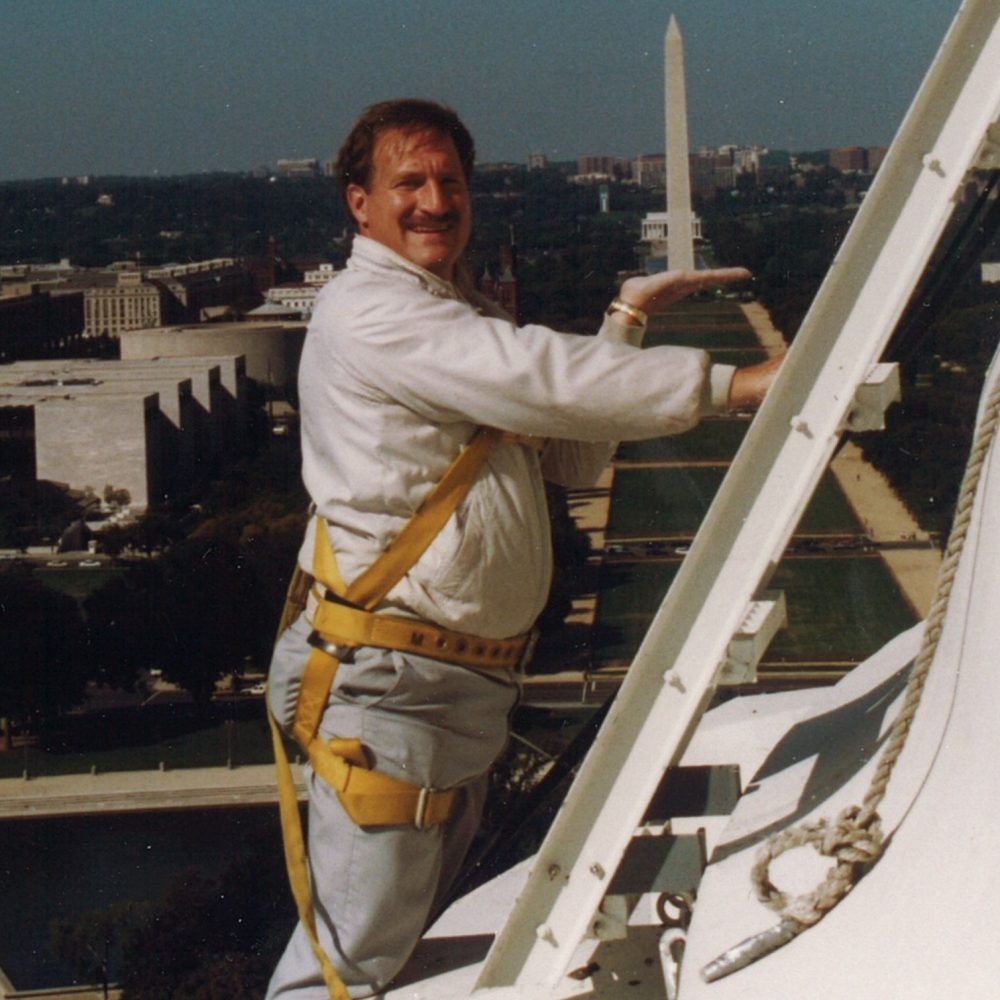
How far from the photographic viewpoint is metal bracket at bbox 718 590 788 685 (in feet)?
6.46

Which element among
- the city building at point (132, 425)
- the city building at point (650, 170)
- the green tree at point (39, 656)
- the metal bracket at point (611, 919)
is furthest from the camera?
the city building at point (132, 425)

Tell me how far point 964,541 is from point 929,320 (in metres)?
0.31

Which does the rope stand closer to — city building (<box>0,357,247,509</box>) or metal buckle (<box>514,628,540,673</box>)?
metal buckle (<box>514,628,540,673</box>)

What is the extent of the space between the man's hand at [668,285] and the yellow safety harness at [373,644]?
0.81ft

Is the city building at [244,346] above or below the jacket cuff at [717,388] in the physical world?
below

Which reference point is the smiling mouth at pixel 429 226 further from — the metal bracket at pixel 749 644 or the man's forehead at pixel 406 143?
the metal bracket at pixel 749 644

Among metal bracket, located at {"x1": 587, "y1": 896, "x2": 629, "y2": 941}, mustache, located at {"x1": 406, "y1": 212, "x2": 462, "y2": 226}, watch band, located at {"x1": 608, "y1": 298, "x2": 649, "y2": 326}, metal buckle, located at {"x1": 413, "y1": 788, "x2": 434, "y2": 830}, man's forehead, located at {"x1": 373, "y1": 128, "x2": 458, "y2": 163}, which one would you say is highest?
man's forehead, located at {"x1": 373, "y1": 128, "x2": 458, "y2": 163}

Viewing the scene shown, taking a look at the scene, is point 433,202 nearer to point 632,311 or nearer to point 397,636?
point 632,311

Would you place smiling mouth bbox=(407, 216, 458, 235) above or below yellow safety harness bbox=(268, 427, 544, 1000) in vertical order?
above

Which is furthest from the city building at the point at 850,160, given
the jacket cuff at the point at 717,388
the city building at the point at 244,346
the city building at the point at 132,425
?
the city building at the point at 244,346

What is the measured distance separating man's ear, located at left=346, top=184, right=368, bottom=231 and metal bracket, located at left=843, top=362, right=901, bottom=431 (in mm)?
821

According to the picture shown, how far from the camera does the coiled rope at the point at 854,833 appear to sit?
6.04 feet

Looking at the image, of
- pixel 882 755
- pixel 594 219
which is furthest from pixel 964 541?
pixel 594 219

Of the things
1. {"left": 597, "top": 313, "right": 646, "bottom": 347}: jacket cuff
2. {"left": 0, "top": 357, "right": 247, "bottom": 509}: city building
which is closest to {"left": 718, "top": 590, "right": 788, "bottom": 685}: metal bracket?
{"left": 597, "top": 313, "right": 646, "bottom": 347}: jacket cuff
